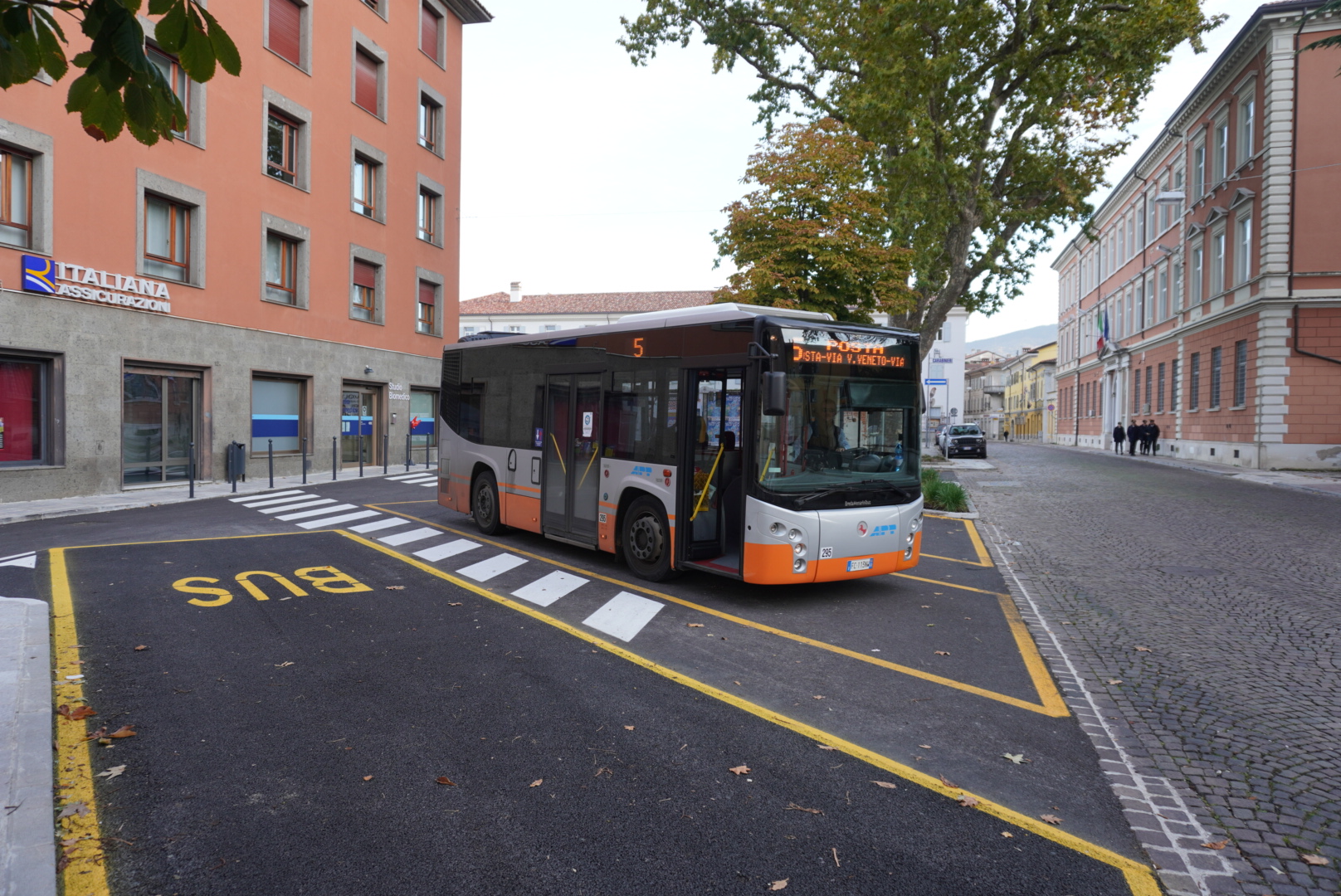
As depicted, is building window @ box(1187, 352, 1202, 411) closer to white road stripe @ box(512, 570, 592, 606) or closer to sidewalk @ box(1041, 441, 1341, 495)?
sidewalk @ box(1041, 441, 1341, 495)

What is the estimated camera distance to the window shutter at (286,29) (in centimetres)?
2214

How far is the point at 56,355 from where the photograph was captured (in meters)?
16.7

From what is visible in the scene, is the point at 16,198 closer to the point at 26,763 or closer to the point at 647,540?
the point at 647,540

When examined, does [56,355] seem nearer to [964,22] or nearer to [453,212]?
[453,212]

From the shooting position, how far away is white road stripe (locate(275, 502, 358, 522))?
1418 cm

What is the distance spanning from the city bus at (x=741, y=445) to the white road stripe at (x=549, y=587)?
66 centimetres

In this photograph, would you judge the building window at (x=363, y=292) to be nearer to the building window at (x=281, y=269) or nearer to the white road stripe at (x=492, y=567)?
the building window at (x=281, y=269)

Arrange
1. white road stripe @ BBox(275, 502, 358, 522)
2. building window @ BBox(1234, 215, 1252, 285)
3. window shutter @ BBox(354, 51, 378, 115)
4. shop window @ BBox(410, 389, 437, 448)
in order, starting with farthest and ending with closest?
building window @ BBox(1234, 215, 1252, 285) → shop window @ BBox(410, 389, 437, 448) → window shutter @ BBox(354, 51, 378, 115) → white road stripe @ BBox(275, 502, 358, 522)

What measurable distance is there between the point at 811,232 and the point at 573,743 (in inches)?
640

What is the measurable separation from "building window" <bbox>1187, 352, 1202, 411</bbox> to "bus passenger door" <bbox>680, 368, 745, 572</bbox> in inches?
1350

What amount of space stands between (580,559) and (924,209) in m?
14.1

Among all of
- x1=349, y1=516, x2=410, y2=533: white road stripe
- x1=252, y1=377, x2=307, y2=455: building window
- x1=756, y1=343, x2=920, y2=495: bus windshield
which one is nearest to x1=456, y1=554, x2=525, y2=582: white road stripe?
x1=349, y1=516, x2=410, y2=533: white road stripe

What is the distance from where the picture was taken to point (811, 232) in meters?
19.0

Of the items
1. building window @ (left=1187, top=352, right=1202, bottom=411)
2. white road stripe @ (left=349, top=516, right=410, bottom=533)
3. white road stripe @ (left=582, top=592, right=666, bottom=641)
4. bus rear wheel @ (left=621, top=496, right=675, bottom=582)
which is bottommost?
white road stripe @ (left=582, top=592, right=666, bottom=641)
